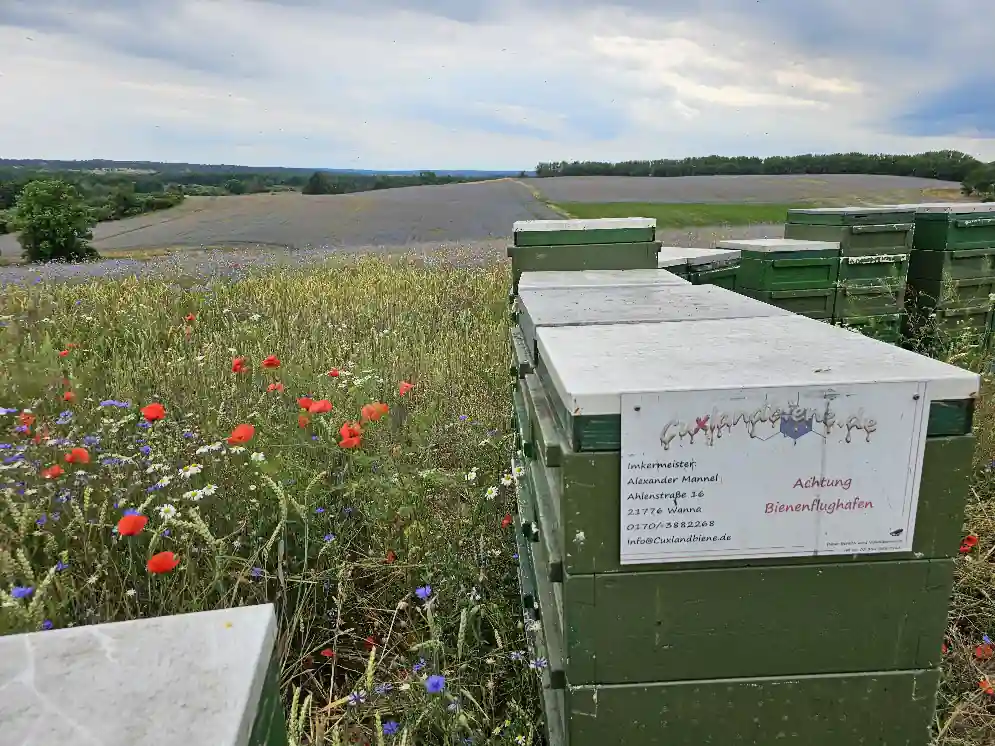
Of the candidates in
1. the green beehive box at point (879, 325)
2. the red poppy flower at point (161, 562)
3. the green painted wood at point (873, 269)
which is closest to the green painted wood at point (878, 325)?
the green beehive box at point (879, 325)

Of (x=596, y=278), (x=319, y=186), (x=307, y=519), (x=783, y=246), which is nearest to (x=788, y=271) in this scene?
(x=783, y=246)

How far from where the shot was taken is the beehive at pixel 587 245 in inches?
→ 163

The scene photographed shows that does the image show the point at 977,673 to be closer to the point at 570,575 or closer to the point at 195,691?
the point at 570,575

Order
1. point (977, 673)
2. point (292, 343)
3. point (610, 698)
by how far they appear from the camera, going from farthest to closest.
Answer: point (292, 343), point (977, 673), point (610, 698)

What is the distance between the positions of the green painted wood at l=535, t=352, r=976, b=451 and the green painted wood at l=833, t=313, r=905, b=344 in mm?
5869

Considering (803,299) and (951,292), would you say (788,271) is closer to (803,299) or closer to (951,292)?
(803,299)

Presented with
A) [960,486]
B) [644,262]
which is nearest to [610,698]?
[960,486]

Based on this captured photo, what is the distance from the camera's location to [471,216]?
95.9 feet

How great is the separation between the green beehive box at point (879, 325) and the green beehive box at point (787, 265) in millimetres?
478

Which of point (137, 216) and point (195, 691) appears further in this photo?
point (137, 216)

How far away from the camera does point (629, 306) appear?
109 inches

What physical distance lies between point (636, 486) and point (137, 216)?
144ft

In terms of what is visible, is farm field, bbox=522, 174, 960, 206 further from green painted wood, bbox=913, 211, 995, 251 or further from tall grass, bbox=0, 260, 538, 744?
tall grass, bbox=0, 260, 538, 744

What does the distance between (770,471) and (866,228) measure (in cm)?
656
